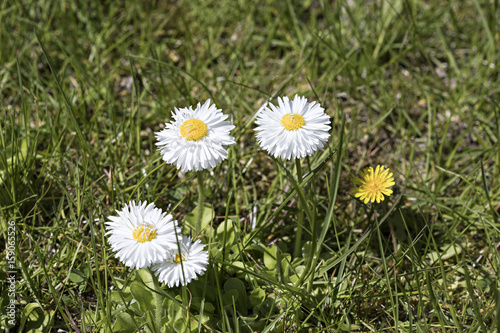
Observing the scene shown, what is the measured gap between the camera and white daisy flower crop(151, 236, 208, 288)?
171 centimetres

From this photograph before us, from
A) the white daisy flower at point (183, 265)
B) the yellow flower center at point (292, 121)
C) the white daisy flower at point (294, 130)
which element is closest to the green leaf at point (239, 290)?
the white daisy flower at point (183, 265)

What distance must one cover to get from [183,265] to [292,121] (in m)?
0.71

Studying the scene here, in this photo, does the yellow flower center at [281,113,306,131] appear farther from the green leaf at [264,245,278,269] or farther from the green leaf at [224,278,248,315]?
the green leaf at [224,278,248,315]

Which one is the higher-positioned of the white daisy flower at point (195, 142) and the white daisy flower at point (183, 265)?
the white daisy flower at point (195, 142)

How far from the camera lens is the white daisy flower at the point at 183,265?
171 centimetres

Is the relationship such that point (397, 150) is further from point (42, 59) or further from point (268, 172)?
point (42, 59)

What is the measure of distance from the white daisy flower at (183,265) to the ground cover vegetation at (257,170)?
4 centimetres

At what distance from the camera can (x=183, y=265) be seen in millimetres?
1749

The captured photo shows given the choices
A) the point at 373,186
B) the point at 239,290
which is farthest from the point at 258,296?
the point at 373,186

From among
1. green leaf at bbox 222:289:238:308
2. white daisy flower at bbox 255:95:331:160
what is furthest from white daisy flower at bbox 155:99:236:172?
green leaf at bbox 222:289:238:308

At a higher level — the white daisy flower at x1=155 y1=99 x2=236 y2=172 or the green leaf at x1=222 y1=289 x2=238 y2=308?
the white daisy flower at x1=155 y1=99 x2=236 y2=172

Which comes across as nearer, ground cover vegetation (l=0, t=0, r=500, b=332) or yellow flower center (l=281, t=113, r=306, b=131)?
yellow flower center (l=281, t=113, r=306, b=131)

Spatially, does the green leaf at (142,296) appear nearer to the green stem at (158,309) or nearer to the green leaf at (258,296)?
the green stem at (158,309)

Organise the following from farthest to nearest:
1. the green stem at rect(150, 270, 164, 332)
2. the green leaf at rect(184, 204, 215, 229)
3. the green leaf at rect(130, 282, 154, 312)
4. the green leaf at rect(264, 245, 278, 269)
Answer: the green leaf at rect(184, 204, 215, 229)
the green leaf at rect(264, 245, 278, 269)
the green leaf at rect(130, 282, 154, 312)
the green stem at rect(150, 270, 164, 332)
